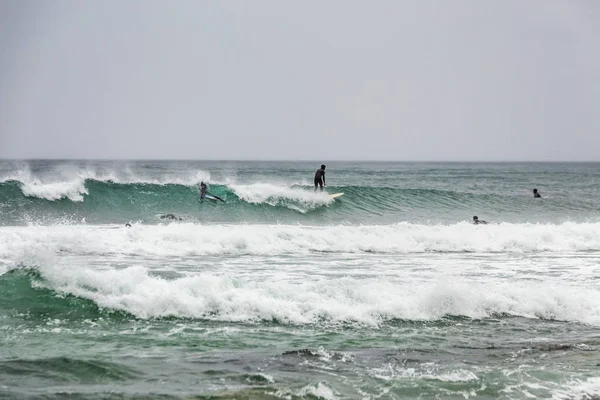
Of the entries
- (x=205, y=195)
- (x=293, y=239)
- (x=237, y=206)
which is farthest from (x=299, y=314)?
(x=205, y=195)

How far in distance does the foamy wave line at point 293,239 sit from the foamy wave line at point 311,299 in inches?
192

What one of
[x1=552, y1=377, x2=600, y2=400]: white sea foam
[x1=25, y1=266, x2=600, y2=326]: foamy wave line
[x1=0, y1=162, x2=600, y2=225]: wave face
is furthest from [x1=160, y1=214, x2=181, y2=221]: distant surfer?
[x1=552, y1=377, x2=600, y2=400]: white sea foam

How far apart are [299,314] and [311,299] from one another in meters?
0.56

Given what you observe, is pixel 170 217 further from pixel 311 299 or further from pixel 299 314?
pixel 299 314

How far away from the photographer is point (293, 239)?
18031mm

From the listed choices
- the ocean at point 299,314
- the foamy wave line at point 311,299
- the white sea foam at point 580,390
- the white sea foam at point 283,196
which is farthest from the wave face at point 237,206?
the white sea foam at point 580,390

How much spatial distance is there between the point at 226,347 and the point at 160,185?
22.7 meters

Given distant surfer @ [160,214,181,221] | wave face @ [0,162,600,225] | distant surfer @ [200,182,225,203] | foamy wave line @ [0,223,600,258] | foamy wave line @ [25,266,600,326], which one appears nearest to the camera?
foamy wave line @ [25,266,600,326]

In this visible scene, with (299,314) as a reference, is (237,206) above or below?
above

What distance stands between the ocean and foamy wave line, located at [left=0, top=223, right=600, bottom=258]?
0.07 metres

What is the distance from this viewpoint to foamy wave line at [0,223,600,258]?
15844 mm

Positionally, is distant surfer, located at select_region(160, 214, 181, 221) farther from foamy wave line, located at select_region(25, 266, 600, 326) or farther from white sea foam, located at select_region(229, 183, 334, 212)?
foamy wave line, located at select_region(25, 266, 600, 326)

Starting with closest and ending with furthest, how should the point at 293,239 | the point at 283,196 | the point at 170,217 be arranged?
the point at 293,239 < the point at 170,217 < the point at 283,196

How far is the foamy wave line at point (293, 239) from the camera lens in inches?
624
